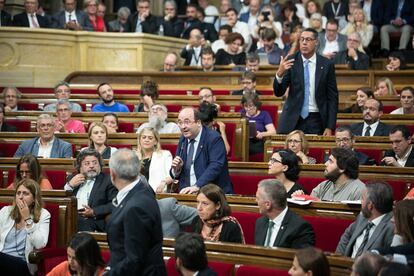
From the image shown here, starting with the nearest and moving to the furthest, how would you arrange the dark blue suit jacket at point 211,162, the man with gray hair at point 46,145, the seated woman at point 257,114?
the dark blue suit jacket at point 211,162 → the man with gray hair at point 46,145 → the seated woman at point 257,114

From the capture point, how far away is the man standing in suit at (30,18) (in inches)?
485

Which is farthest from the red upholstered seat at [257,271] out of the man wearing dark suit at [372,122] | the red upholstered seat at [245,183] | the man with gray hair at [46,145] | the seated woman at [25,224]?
the man with gray hair at [46,145]

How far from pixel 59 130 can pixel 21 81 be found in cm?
322

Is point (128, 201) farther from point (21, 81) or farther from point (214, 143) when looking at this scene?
point (21, 81)

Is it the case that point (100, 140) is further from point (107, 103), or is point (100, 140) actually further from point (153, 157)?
point (107, 103)

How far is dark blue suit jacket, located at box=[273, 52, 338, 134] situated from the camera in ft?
24.7

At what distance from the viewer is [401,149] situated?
6844mm

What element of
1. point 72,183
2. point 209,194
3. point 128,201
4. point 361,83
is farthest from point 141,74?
point 128,201

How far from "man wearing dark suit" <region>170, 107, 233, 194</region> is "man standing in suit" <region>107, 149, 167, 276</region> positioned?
1.85 m

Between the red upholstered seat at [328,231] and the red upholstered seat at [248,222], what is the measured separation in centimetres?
37

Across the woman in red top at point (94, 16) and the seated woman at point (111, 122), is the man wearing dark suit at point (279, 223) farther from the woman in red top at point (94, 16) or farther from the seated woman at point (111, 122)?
the woman in red top at point (94, 16)

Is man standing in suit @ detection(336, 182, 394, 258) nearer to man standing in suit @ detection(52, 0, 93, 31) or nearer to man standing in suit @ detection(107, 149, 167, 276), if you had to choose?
man standing in suit @ detection(107, 149, 167, 276)

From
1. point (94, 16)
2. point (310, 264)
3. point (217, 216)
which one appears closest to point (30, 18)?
point (94, 16)

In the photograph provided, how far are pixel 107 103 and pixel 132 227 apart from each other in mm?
5434
